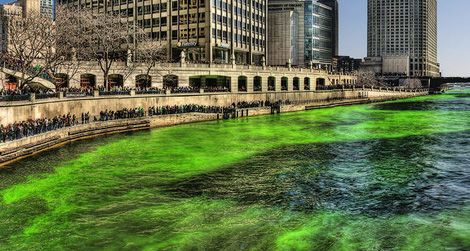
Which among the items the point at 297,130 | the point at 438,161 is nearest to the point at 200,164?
the point at 438,161

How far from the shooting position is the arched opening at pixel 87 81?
78.3m

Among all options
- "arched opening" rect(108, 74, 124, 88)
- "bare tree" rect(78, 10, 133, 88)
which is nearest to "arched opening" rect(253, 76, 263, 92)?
"bare tree" rect(78, 10, 133, 88)

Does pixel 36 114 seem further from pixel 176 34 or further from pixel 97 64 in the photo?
pixel 176 34

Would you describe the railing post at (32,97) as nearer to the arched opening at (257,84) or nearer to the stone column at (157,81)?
the stone column at (157,81)

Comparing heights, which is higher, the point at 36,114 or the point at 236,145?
the point at 36,114

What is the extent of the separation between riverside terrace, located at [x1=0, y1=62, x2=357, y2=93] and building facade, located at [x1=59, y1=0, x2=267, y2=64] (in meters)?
5.46

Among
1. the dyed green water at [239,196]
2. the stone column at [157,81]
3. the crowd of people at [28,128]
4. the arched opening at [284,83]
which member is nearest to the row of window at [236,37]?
the arched opening at [284,83]

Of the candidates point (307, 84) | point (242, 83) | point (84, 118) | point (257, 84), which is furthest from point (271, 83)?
point (84, 118)

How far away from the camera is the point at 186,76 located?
300ft

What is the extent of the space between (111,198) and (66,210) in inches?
118

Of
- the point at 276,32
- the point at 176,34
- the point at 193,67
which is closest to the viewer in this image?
the point at 193,67

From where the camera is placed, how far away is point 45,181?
107ft

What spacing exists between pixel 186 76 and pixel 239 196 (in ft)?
214

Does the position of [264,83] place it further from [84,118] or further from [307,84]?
[84,118]
